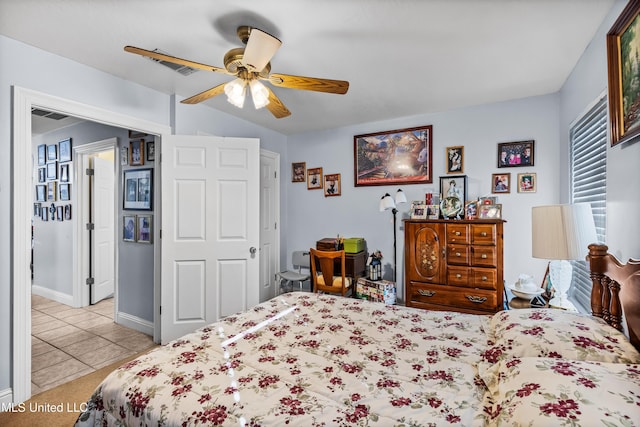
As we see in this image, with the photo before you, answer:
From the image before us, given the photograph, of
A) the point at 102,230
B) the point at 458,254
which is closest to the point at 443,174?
the point at 458,254

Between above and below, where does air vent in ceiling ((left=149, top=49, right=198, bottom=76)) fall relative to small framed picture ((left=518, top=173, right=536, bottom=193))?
above

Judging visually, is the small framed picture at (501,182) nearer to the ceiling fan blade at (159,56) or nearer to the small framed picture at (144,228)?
the ceiling fan blade at (159,56)

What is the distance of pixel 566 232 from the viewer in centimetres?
179

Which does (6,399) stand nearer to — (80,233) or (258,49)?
(80,233)

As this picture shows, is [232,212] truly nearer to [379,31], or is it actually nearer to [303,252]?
[303,252]

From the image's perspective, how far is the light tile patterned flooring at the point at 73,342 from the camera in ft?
8.24

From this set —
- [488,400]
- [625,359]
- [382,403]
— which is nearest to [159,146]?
[382,403]

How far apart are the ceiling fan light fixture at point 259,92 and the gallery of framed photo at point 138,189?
1904 millimetres

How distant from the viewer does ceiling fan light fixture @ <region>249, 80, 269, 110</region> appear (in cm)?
199

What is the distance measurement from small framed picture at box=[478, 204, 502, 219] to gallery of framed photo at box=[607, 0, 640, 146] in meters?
1.40

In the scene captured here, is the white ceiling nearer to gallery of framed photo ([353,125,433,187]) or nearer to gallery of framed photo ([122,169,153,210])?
gallery of framed photo ([353,125,433,187])

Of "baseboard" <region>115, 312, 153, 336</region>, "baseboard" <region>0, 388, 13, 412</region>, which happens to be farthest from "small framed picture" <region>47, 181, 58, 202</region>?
"baseboard" <region>0, 388, 13, 412</region>

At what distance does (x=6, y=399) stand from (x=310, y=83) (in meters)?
2.99

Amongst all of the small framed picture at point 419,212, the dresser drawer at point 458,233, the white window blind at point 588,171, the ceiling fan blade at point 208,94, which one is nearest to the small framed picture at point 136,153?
the ceiling fan blade at point 208,94
